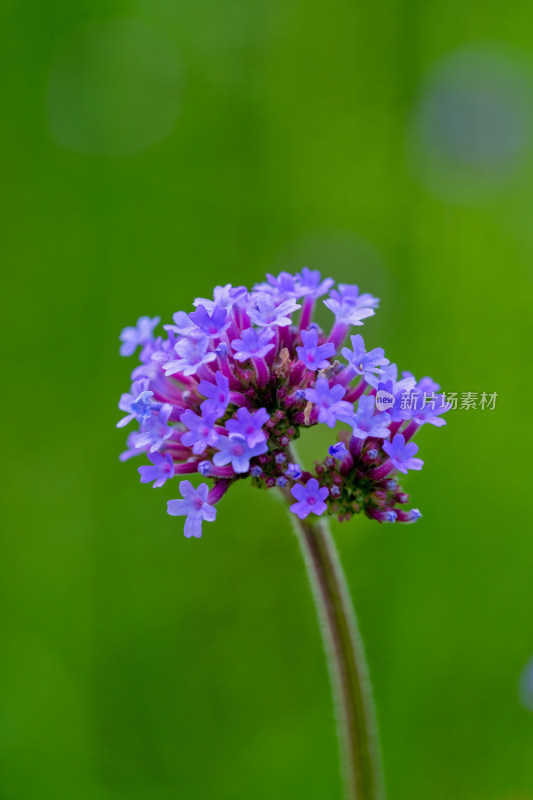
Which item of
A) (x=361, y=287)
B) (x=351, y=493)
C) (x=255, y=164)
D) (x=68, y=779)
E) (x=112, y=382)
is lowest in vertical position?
(x=68, y=779)

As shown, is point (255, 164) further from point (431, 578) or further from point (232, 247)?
point (431, 578)

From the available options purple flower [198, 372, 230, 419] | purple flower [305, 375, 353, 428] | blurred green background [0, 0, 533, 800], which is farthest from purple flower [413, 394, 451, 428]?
blurred green background [0, 0, 533, 800]

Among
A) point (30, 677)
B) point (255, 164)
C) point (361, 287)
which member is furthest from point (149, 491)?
point (255, 164)

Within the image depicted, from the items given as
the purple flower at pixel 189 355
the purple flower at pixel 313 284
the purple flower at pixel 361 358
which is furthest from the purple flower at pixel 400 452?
the purple flower at pixel 313 284

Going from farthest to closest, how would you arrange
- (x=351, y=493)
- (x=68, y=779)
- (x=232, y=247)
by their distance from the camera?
(x=232, y=247)
(x=68, y=779)
(x=351, y=493)

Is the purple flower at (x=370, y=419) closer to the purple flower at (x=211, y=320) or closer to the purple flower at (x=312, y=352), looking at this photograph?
the purple flower at (x=312, y=352)

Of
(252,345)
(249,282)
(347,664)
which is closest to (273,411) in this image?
(252,345)

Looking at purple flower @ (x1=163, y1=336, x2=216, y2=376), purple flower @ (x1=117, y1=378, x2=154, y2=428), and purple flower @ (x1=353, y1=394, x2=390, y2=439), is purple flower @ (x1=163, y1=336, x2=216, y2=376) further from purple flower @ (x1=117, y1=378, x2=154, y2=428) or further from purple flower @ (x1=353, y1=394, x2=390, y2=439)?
purple flower @ (x1=353, y1=394, x2=390, y2=439)

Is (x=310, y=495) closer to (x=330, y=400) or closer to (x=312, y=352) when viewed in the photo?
(x=330, y=400)
